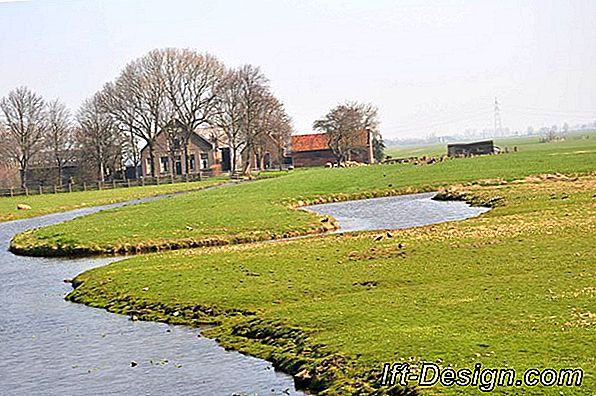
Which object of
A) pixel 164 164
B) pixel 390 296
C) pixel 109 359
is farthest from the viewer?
pixel 164 164

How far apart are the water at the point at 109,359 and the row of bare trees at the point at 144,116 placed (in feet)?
354

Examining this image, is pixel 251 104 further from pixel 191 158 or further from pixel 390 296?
pixel 390 296

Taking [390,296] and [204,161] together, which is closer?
[390,296]

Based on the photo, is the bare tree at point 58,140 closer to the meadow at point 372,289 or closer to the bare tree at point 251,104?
the bare tree at point 251,104

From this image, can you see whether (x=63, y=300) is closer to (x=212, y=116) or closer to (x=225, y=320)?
(x=225, y=320)

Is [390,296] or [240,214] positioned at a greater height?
[240,214]

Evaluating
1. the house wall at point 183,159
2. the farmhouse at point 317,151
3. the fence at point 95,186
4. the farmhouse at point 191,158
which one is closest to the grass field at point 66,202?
the fence at point 95,186

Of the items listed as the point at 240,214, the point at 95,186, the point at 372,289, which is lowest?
the point at 372,289

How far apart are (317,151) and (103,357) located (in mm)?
155162

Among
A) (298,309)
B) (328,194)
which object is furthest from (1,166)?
(298,309)

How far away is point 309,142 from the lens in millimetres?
178000

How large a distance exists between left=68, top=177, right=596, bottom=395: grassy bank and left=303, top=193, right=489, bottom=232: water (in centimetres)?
653

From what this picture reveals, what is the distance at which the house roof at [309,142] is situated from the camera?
17562 cm

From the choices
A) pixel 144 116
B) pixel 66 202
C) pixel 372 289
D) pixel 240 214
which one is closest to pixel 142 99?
pixel 144 116
